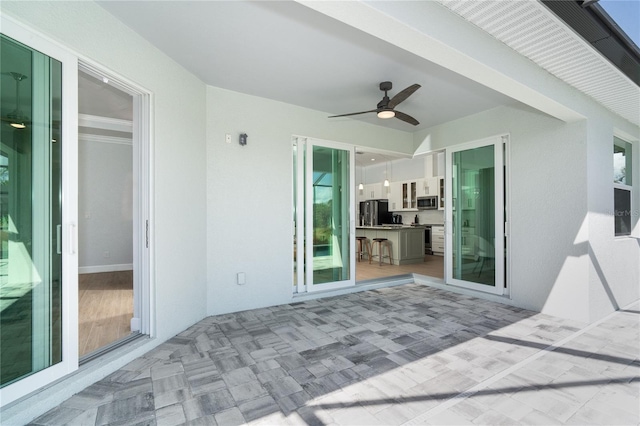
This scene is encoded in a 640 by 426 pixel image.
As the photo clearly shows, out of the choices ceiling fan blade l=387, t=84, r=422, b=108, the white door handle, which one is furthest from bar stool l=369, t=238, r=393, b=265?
the white door handle

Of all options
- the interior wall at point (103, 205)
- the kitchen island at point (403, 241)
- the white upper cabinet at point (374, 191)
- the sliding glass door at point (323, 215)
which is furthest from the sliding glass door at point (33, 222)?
the white upper cabinet at point (374, 191)

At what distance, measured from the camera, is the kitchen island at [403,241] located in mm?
6984

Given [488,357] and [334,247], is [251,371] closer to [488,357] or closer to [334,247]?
[488,357]

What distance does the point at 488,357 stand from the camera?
2.49m

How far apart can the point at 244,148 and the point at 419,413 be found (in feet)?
10.7

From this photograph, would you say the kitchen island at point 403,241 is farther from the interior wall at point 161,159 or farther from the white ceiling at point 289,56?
the interior wall at point 161,159

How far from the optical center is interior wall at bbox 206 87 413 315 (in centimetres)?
357

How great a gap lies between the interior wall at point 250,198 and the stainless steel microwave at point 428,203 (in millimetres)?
5322

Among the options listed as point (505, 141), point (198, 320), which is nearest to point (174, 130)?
point (198, 320)

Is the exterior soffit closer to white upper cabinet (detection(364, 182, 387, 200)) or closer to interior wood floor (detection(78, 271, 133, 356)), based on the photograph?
interior wood floor (detection(78, 271, 133, 356))

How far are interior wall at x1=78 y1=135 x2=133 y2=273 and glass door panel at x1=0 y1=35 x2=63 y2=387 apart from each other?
512 cm

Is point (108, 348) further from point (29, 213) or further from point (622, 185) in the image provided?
point (622, 185)

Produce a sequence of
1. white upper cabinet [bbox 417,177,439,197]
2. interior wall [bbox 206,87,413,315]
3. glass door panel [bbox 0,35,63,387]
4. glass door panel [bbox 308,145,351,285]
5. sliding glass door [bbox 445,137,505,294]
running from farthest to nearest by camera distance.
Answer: white upper cabinet [bbox 417,177,439,197] < glass door panel [bbox 308,145,351,285] < sliding glass door [bbox 445,137,505,294] < interior wall [bbox 206,87,413,315] < glass door panel [bbox 0,35,63,387]

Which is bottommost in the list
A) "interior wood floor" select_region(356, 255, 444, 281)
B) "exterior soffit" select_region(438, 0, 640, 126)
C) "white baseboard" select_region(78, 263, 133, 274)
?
"interior wood floor" select_region(356, 255, 444, 281)
